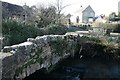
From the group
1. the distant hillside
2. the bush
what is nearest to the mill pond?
the bush

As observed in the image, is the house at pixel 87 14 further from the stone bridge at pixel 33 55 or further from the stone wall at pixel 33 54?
the stone wall at pixel 33 54

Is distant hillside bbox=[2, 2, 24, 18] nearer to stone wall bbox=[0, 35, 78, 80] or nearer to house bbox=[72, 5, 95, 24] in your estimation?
stone wall bbox=[0, 35, 78, 80]

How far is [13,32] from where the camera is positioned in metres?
13.4

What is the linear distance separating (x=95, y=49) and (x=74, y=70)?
9.34ft

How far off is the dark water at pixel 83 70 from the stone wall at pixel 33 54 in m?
0.57

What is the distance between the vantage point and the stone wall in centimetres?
721

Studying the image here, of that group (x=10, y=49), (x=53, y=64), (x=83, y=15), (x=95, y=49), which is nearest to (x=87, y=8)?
(x=83, y=15)

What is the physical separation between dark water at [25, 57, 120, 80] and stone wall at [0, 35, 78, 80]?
1.86 ft

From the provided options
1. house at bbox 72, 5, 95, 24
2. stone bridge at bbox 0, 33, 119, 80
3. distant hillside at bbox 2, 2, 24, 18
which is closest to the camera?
stone bridge at bbox 0, 33, 119, 80

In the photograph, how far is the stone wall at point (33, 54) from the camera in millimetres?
7211

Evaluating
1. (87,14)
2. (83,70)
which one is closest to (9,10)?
(83,70)

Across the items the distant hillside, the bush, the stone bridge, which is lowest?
the stone bridge

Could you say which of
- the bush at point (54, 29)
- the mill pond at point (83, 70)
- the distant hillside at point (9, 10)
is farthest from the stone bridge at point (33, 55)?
the distant hillside at point (9, 10)

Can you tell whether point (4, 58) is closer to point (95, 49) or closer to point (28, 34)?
point (28, 34)
